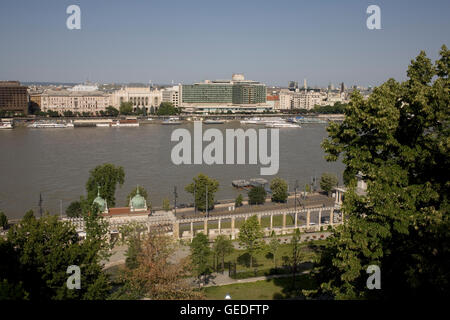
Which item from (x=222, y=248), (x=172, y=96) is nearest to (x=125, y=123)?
(x=172, y=96)

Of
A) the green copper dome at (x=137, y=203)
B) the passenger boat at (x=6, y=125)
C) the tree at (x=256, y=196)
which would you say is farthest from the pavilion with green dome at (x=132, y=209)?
the passenger boat at (x=6, y=125)

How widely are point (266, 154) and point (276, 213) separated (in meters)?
12.1

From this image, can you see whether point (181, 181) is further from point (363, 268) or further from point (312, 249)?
point (363, 268)

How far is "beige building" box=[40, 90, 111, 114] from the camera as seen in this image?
49875 millimetres

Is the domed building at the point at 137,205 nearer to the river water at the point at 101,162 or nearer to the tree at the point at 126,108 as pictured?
the river water at the point at 101,162

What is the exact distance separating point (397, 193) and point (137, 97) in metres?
51.9

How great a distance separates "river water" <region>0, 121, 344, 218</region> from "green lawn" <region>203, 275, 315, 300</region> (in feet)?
21.2

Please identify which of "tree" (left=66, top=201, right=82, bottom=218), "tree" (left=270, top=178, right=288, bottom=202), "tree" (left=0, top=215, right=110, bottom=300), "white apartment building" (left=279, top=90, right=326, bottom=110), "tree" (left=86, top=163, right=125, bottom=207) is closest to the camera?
"tree" (left=0, top=215, right=110, bottom=300)

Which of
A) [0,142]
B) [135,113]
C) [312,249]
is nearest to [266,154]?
[312,249]

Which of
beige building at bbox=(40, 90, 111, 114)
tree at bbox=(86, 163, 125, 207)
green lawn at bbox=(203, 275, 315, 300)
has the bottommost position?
green lawn at bbox=(203, 275, 315, 300)

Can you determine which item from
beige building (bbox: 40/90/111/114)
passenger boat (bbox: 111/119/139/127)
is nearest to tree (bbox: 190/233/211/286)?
passenger boat (bbox: 111/119/139/127)

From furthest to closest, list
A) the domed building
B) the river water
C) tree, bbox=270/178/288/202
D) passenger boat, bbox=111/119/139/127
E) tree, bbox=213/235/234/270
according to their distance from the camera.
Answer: passenger boat, bbox=111/119/139/127
the river water
tree, bbox=270/178/288/202
the domed building
tree, bbox=213/235/234/270

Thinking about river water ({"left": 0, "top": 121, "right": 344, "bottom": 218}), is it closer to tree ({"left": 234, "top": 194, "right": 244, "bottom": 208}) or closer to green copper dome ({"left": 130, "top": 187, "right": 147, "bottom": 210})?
tree ({"left": 234, "top": 194, "right": 244, "bottom": 208})

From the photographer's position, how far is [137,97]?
54312mm
